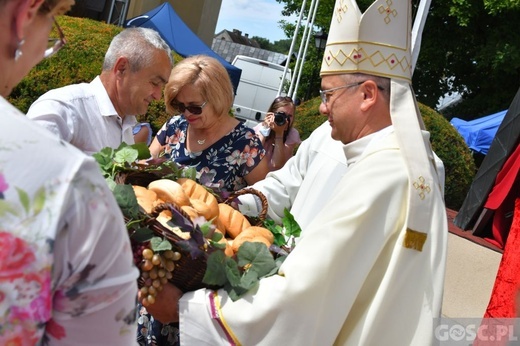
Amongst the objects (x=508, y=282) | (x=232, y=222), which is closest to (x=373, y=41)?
(x=232, y=222)

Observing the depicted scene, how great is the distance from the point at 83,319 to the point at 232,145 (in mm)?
2811

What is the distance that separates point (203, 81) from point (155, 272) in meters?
1.78

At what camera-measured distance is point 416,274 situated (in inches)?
87.8

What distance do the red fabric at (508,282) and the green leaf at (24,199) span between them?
375 cm

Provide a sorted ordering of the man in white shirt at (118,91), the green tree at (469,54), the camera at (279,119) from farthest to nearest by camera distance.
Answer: the green tree at (469,54) < the camera at (279,119) < the man in white shirt at (118,91)

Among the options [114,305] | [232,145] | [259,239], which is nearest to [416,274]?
[259,239]

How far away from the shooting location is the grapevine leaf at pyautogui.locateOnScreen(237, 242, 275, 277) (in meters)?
2.26

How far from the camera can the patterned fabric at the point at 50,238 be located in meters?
0.97

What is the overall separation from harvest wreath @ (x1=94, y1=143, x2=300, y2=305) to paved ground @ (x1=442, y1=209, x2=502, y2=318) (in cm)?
390

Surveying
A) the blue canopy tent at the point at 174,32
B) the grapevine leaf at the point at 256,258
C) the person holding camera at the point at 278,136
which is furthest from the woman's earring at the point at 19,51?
the blue canopy tent at the point at 174,32

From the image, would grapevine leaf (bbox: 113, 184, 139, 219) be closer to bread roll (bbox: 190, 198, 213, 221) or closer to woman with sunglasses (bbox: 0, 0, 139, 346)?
bread roll (bbox: 190, 198, 213, 221)

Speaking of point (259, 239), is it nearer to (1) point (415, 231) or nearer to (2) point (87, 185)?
(1) point (415, 231)
